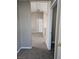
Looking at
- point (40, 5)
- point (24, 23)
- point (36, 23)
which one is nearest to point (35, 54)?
point (24, 23)

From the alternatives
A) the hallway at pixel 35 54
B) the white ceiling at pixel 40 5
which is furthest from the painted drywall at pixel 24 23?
the white ceiling at pixel 40 5

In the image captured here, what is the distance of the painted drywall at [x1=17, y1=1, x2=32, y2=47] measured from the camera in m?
5.42

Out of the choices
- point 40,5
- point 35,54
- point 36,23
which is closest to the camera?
point 35,54

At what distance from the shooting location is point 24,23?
5.47 meters

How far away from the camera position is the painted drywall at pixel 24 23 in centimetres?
542

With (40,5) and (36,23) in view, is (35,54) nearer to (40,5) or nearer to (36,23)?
(40,5)

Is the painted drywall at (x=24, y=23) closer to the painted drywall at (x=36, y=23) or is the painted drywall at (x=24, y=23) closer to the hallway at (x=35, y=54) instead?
the hallway at (x=35, y=54)

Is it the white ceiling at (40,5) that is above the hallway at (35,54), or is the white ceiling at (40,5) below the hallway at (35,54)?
above
